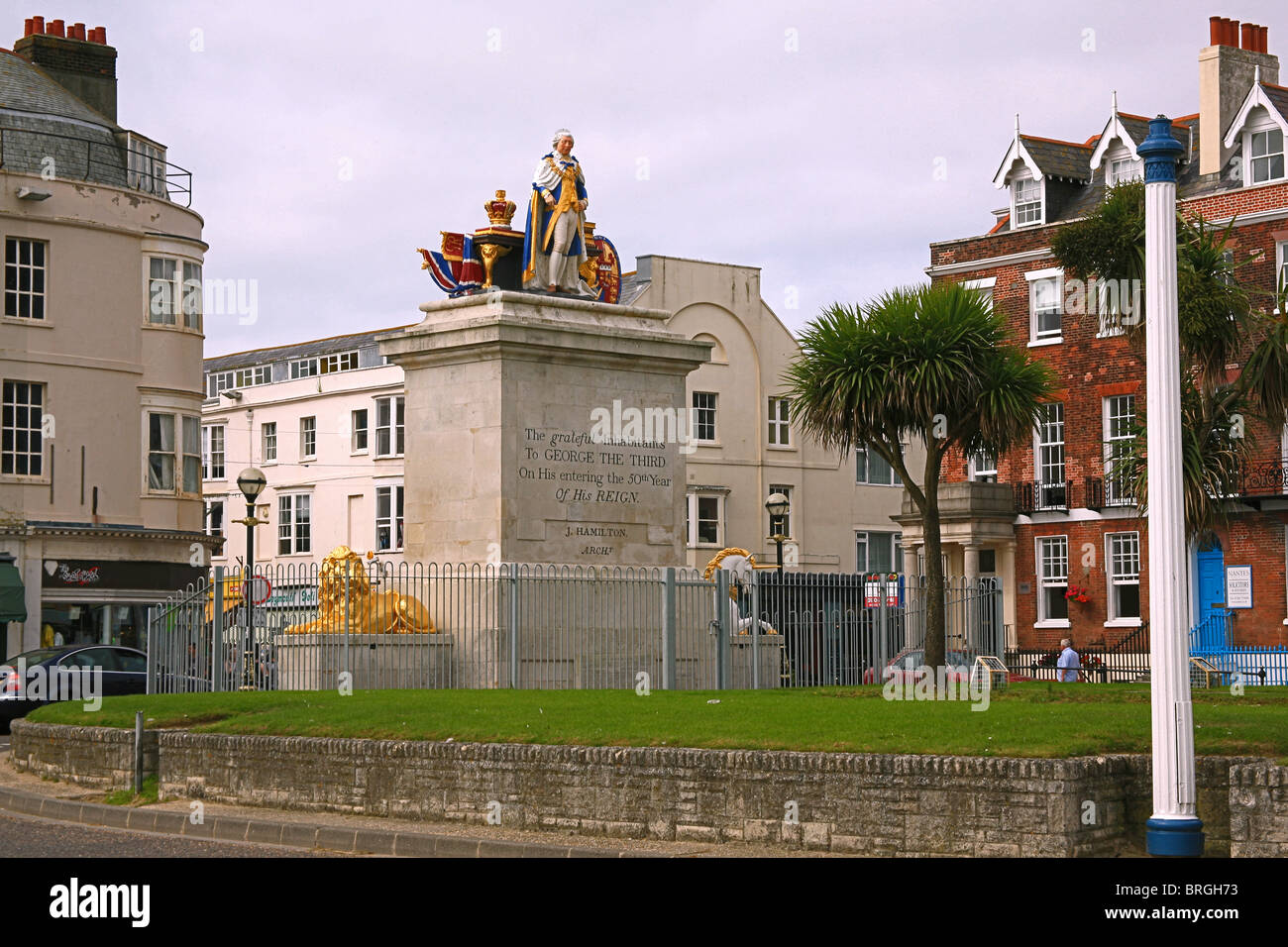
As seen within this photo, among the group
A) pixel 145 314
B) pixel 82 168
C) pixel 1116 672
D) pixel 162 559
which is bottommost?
pixel 1116 672

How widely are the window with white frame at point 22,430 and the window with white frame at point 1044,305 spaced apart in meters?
28.1

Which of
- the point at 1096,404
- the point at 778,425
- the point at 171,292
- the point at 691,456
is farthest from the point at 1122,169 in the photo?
the point at 171,292

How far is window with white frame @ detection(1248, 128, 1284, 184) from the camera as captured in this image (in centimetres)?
4834

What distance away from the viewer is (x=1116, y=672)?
44875mm

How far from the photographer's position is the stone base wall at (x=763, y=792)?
13.3 m

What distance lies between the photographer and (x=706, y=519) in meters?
63.2

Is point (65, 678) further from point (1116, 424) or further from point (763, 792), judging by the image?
point (1116, 424)

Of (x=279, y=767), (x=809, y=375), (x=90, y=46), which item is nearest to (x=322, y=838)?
(x=279, y=767)

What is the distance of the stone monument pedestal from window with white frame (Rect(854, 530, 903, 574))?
1667 inches

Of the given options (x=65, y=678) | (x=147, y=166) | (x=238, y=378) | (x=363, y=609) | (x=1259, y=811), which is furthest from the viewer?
(x=238, y=378)

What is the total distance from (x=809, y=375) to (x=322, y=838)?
14.7 meters

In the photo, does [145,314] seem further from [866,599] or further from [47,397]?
[866,599]

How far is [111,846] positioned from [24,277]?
29.2 m

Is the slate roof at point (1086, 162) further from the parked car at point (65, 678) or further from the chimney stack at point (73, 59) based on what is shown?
the parked car at point (65, 678)
